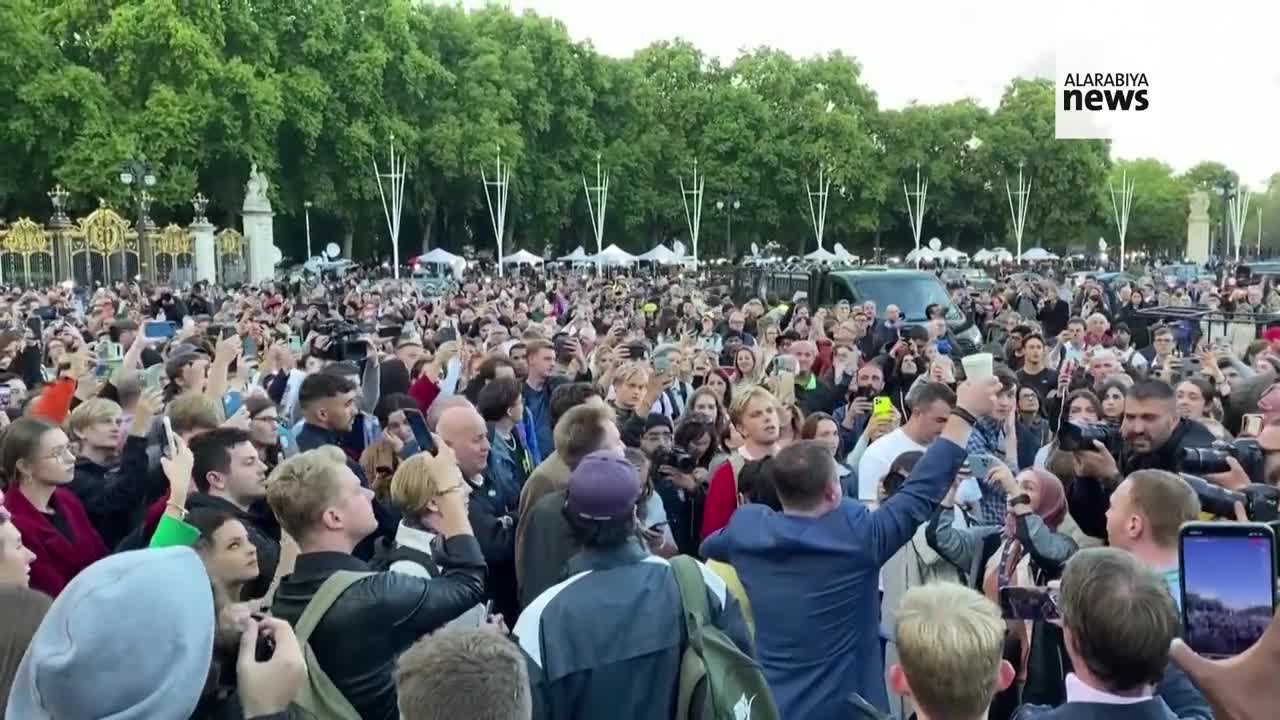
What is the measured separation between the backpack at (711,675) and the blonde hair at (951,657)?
2.04ft

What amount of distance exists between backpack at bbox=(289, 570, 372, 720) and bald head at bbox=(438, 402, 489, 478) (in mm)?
2230

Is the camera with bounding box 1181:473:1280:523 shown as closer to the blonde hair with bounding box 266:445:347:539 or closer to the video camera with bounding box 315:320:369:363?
the blonde hair with bounding box 266:445:347:539

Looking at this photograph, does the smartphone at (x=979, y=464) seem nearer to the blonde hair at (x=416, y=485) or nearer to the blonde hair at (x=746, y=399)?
the blonde hair at (x=746, y=399)

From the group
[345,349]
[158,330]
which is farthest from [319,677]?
[158,330]

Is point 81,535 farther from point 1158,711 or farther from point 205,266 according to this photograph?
point 205,266

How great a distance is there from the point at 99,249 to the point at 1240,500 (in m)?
37.8

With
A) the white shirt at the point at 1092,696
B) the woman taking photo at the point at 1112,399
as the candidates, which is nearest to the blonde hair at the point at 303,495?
the white shirt at the point at 1092,696

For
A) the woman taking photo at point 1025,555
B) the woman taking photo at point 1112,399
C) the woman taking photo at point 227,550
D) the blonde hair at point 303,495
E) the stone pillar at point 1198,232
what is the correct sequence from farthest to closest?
the stone pillar at point 1198,232, the woman taking photo at point 1112,399, the woman taking photo at point 1025,555, the woman taking photo at point 227,550, the blonde hair at point 303,495

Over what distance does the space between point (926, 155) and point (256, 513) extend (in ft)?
245

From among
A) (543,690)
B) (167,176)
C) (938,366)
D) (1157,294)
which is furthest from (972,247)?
(543,690)

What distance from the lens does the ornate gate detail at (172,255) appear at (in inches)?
1567

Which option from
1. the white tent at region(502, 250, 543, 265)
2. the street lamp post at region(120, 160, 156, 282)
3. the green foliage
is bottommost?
the white tent at region(502, 250, 543, 265)

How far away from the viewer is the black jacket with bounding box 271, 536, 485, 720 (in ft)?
11.8

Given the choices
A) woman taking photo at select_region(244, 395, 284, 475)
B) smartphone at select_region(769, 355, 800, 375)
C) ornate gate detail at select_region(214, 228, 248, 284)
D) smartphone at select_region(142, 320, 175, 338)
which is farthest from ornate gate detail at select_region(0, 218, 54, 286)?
woman taking photo at select_region(244, 395, 284, 475)
